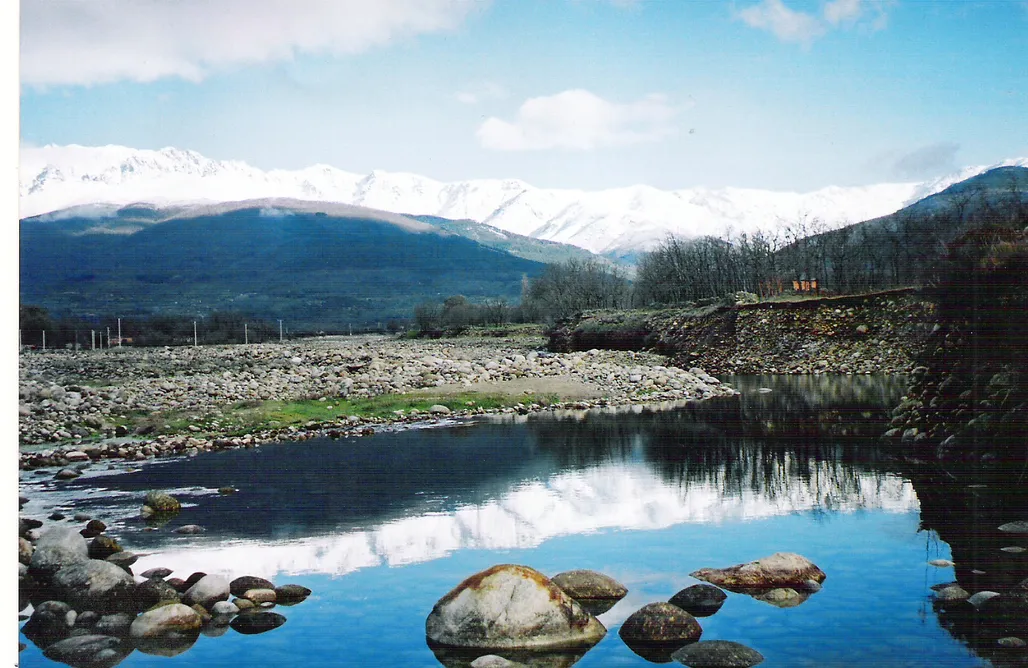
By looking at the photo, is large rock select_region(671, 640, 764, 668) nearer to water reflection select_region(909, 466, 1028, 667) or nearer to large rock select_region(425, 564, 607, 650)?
large rock select_region(425, 564, 607, 650)

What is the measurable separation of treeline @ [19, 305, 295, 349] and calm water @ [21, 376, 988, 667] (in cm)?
238

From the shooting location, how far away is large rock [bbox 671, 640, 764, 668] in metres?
3.33

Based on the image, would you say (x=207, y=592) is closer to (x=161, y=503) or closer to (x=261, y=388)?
(x=161, y=503)

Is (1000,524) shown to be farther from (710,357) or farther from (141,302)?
(710,357)

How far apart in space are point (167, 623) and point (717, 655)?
2445 mm

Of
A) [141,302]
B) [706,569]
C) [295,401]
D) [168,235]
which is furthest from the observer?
[168,235]

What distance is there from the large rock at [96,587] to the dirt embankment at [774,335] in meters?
16.6

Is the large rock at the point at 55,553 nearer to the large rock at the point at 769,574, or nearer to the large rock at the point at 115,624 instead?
the large rock at the point at 115,624

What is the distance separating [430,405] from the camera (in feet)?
39.1

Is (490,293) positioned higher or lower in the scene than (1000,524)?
higher

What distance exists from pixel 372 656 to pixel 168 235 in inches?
564

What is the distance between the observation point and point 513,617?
11.3 ft

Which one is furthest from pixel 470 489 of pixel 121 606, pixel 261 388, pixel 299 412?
pixel 261 388
